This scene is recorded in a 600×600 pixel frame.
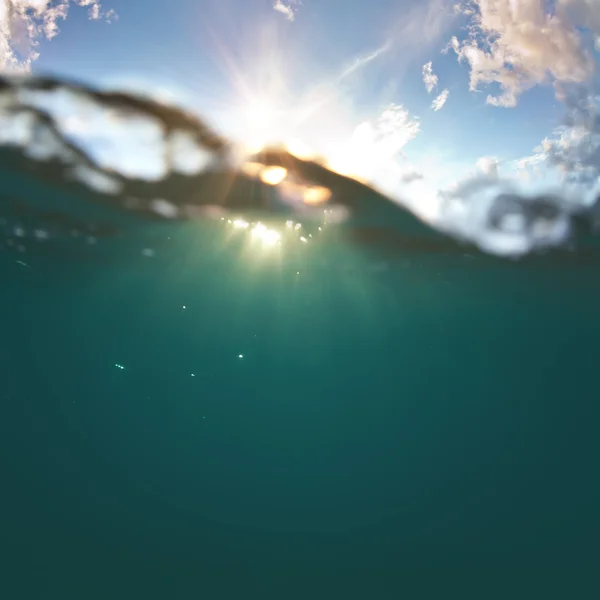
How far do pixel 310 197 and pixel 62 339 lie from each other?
98.6 ft

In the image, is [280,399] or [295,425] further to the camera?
[295,425]

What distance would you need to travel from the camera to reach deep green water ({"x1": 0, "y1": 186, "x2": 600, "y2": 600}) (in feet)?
62.8

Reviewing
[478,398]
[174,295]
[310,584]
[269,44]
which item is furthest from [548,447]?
[269,44]

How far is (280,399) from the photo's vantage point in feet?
138

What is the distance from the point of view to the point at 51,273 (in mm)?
19438

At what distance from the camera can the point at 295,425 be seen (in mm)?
47156

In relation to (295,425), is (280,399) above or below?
above

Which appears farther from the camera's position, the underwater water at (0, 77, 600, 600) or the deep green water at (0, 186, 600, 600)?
the deep green water at (0, 186, 600, 600)

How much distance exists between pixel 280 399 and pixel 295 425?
6.87 meters

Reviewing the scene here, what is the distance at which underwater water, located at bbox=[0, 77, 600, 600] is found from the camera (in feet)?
46.4

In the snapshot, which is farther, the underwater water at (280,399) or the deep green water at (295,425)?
the deep green water at (295,425)

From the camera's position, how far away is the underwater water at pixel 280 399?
14.1 meters

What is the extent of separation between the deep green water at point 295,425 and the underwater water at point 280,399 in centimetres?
25

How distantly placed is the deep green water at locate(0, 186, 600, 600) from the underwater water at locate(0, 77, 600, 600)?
0.82ft
